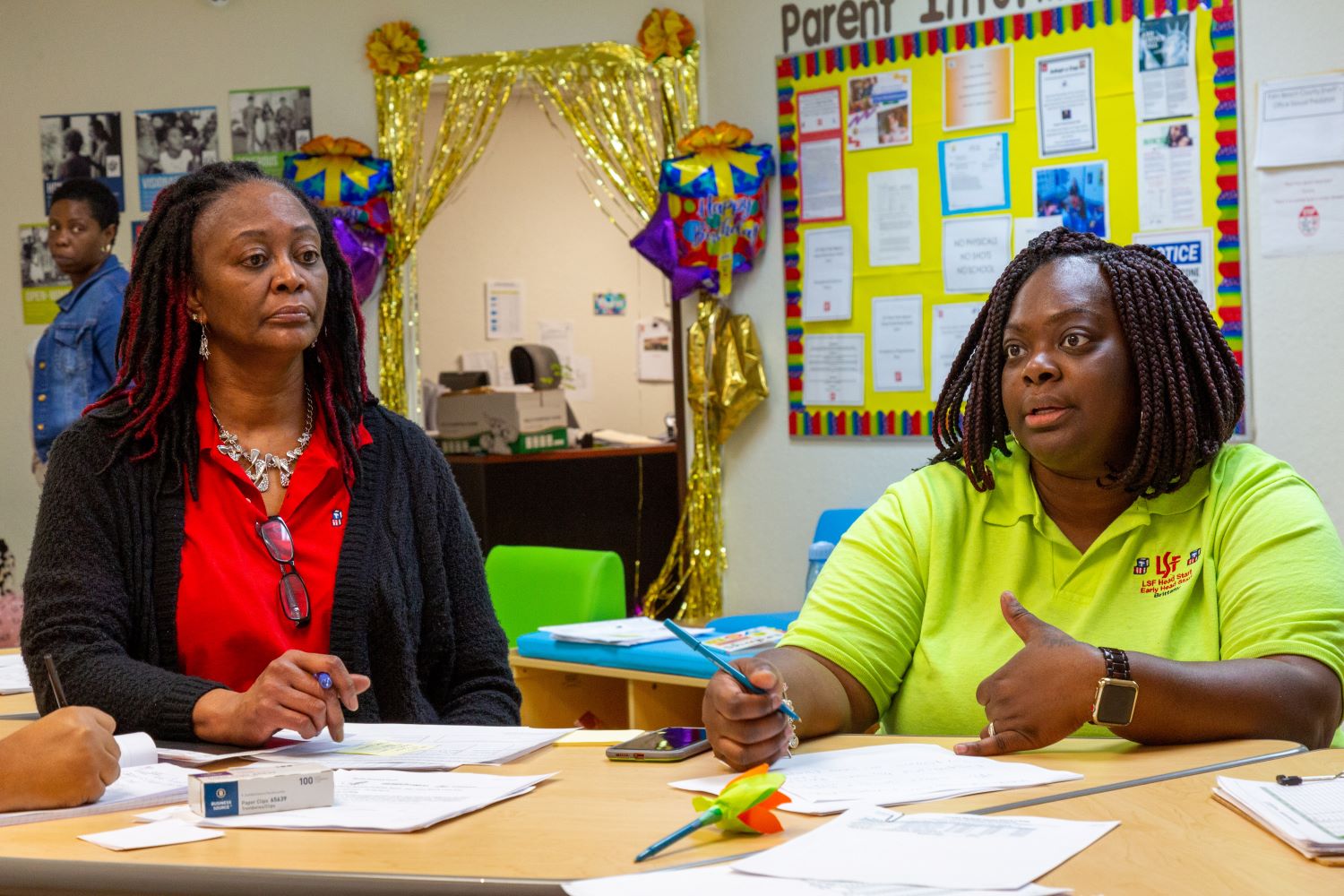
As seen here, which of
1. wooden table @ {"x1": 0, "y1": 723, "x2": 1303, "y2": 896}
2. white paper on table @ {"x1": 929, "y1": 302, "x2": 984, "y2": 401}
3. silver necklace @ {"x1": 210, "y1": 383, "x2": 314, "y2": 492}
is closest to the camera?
wooden table @ {"x1": 0, "y1": 723, "x2": 1303, "y2": 896}

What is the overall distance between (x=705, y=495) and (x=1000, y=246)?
142 centimetres

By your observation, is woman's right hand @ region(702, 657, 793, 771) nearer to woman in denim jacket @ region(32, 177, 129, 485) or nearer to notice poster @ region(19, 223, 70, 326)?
woman in denim jacket @ region(32, 177, 129, 485)

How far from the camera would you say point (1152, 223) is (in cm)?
440

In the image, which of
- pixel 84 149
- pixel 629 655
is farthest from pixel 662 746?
pixel 84 149

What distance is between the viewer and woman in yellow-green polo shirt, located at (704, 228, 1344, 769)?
1.82m

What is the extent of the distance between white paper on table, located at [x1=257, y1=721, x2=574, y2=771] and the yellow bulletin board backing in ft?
10.1

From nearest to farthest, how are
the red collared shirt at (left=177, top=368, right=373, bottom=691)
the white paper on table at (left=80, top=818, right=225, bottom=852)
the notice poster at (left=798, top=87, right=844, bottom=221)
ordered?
the white paper on table at (left=80, top=818, right=225, bottom=852) → the red collared shirt at (left=177, top=368, right=373, bottom=691) → the notice poster at (left=798, top=87, right=844, bottom=221)

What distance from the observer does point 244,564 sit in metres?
2.20

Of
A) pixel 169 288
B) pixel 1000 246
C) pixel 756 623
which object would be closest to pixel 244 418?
pixel 169 288

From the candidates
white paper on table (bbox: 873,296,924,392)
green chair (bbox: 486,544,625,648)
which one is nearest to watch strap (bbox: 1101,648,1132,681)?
green chair (bbox: 486,544,625,648)

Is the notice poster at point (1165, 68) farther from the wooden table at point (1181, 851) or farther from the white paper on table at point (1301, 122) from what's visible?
the wooden table at point (1181, 851)

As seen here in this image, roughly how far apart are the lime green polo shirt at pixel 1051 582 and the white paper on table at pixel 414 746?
424mm

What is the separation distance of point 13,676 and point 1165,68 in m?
3.51

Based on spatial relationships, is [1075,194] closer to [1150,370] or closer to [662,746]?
[1150,370]
